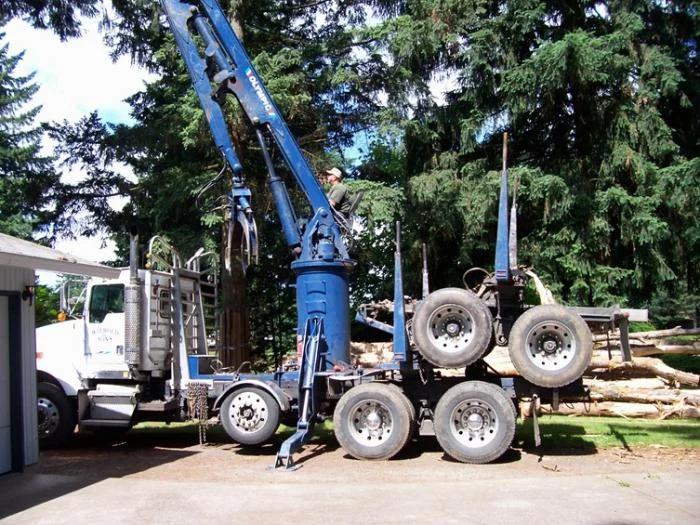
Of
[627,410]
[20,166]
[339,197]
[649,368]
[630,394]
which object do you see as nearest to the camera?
[339,197]

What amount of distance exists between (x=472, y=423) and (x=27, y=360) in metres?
6.08

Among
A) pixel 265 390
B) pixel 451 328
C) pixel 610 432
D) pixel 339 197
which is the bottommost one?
pixel 610 432

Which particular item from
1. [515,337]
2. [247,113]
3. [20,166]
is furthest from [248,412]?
[20,166]

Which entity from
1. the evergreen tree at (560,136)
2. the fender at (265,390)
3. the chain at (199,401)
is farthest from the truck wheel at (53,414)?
the evergreen tree at (560,136)

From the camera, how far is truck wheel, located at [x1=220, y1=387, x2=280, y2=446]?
434 inches

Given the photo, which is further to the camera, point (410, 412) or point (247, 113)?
point (247, 113)

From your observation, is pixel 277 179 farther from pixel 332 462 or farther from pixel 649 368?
pixel 649 368

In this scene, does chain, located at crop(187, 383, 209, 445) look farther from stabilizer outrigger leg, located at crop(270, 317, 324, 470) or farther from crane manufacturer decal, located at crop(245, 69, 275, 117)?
crane manufacturer decal, located at crop(245, 69, 275, 117)

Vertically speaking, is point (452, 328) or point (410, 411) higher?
point (452, 328)

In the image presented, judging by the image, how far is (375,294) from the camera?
20.6 meters

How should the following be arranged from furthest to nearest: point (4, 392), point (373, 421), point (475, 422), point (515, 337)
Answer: point (373, 421), point (475, 422), point (515, 337), point (4, 392)

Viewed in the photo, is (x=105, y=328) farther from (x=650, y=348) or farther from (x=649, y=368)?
(x=650, y=348)

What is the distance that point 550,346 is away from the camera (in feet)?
32.3

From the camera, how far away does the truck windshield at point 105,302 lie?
1191 centimetres
